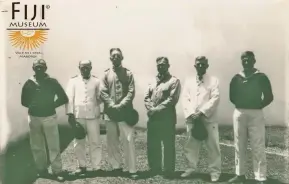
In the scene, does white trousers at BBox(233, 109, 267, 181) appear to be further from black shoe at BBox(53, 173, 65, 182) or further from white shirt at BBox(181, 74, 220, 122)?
black shoe at BBox(53, 173, 65, 182)

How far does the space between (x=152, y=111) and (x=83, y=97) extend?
55cm

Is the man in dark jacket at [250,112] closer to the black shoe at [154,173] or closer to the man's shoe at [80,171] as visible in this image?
the black shoe at [154,173]

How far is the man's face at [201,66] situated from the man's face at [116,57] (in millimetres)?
587

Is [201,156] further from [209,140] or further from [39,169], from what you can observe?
[39,169]

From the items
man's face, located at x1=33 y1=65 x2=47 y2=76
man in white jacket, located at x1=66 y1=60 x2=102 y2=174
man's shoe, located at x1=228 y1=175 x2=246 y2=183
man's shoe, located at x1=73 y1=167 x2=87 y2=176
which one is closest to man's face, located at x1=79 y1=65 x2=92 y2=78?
man in white jacket, located at x1=66 y1=60 x2=102 y2=174

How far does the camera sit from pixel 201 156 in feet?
11.0

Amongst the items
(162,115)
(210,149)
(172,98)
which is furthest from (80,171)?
(210,149)

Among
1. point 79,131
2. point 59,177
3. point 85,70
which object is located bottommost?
point 59,177

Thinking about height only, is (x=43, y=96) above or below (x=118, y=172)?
above

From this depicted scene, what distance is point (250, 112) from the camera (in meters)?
3.28

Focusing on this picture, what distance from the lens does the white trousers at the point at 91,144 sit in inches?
134

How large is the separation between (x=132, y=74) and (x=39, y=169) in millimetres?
1038

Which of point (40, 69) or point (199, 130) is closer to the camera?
point (199, 130)

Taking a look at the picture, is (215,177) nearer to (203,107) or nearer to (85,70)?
(203,107)
